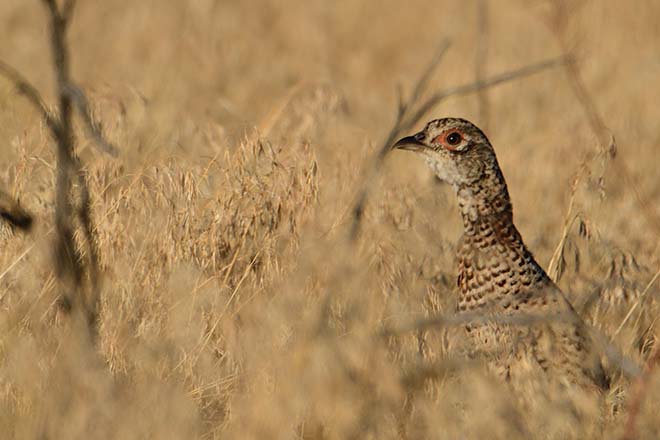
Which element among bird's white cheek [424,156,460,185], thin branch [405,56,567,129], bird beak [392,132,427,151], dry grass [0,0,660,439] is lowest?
dry grass [0,0,660,439]

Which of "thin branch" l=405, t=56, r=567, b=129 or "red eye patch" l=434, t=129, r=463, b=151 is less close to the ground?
"thin branch" l=405, t=56, r=567, b=129

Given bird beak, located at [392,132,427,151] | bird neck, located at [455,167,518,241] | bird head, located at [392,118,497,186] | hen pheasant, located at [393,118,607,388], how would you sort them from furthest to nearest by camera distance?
1. bird beak, located at [392,132,427,151]
2. bird head, located at [392,118,497,186]
3. bird neck, located at [455,167,518,241]
4. hen pheasant, located at [393,118,607,388]

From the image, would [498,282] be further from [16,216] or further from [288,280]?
[16,216]

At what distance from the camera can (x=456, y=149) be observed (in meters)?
5.15

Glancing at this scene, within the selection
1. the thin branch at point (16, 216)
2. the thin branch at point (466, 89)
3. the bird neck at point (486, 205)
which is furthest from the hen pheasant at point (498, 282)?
the thin branch at point (16, 216)

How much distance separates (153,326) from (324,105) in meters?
2.13

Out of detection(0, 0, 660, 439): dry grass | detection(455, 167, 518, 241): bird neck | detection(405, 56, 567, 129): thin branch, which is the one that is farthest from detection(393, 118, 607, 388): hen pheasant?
detection(405, 56, 567, 129): thin branch

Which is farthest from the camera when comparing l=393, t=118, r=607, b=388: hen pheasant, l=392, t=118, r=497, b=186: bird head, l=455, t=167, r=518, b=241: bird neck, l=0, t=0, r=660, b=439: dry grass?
l=392, t=118, r=497, b=186: bird head

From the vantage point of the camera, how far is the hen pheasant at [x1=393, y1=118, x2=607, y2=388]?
440 cm

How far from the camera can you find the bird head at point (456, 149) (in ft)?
16.7

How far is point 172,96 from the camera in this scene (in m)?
8.04

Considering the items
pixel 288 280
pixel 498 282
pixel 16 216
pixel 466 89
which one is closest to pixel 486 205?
pixel 498 282

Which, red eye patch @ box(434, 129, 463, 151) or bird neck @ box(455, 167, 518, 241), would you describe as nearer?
bird neck @ box(455, 167, 518, 241)

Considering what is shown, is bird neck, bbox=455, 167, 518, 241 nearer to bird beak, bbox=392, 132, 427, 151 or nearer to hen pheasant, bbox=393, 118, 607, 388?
hen pheasant, bbox=393, 118, 607, 388
